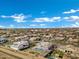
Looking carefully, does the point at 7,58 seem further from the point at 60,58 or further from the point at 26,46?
the point at 26,46

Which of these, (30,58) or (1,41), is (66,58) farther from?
(1,41)

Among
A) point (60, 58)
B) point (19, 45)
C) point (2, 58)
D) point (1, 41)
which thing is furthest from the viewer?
point (1, 41)

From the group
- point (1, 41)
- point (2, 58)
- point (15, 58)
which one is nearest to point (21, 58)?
point (15, 58)

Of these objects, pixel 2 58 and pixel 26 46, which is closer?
pixel 2 58

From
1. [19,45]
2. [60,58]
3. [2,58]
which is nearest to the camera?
[2,58]

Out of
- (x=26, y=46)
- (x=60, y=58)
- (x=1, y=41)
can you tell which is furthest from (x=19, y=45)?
(x=60, y=58)

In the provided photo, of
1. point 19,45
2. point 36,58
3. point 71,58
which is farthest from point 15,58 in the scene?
point 19,45

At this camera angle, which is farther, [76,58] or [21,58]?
[76,58]

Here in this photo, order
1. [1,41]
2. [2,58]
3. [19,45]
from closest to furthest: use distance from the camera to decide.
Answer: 1. [2,58]
2. [19,45]
3. [1,41]

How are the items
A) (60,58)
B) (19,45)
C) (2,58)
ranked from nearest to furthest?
(2,58)
(60,58)
(19,45)
